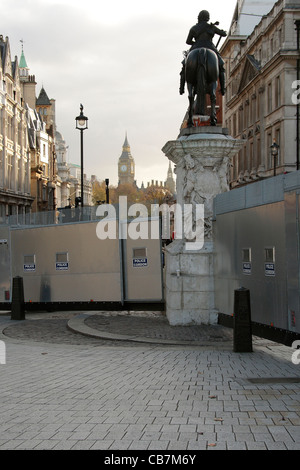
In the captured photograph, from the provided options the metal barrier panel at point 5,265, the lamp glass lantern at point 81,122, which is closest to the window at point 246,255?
the metal barrier panel at point 5,265

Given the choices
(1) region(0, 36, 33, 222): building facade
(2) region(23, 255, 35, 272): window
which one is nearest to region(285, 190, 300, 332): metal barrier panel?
(2) region(23, 255, 35, 272): window

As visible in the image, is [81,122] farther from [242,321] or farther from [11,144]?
[11,144]

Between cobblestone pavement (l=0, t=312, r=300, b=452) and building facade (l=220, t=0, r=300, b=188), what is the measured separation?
3144 cm

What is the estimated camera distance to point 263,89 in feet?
186

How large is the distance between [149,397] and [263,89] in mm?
52855

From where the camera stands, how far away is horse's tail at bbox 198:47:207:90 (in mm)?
14836

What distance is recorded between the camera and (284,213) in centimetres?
960

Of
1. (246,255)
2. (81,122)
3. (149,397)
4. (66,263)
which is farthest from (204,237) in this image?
(81,122)

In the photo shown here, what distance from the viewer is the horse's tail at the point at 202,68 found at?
14836mm

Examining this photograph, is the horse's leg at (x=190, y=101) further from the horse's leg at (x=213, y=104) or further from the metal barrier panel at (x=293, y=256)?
the metal barrier panel at (x=293, y=256)

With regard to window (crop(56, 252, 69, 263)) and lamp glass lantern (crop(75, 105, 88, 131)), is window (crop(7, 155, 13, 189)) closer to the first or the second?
lamp glass lantern (crop(75, 105, 88, 131))

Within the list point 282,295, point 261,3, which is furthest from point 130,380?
point 261,3

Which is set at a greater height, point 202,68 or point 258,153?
point 258,153
